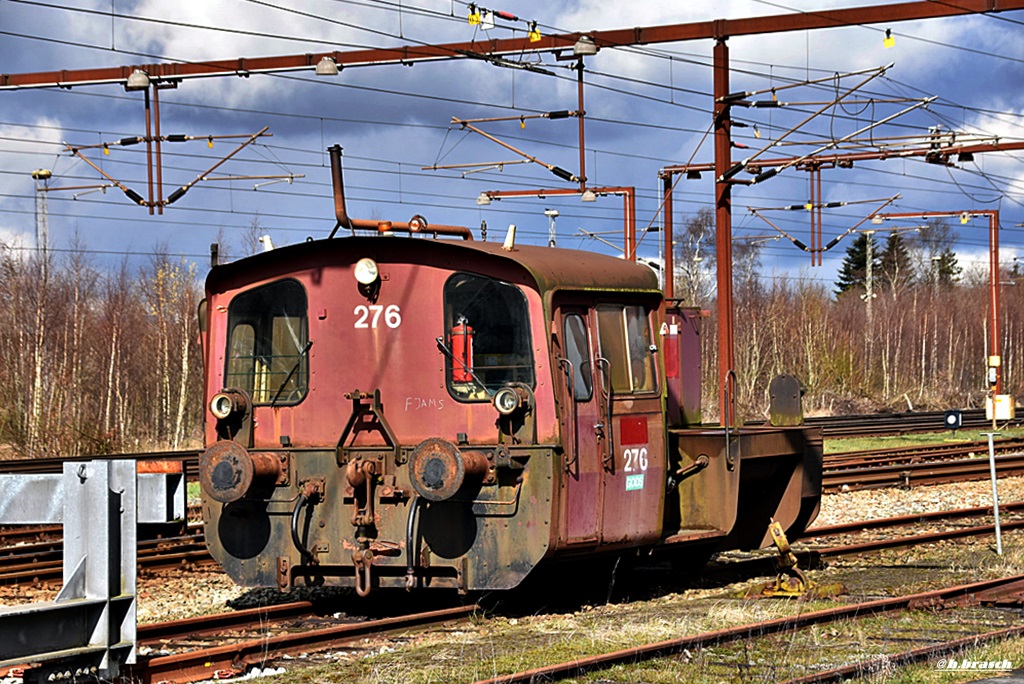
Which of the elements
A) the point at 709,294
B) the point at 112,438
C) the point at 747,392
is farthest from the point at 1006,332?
the point at 112,438

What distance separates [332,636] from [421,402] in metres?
1.97

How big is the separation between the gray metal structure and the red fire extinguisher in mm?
5118

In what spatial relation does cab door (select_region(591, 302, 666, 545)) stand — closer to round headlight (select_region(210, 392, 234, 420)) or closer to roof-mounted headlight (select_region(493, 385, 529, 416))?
roof-mounted headlight (select_region(493, 385, 529, 416))

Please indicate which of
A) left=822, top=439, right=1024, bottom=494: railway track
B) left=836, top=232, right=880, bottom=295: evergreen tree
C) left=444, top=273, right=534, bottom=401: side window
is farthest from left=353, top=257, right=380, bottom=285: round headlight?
left=836, top=232, right=880, bottom=295: evergreen tree

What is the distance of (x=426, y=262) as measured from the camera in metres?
A: 10.4

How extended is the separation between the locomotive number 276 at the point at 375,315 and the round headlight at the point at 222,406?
118cm

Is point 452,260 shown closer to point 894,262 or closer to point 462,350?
point 462,350

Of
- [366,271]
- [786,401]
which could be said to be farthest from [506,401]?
[786,401]

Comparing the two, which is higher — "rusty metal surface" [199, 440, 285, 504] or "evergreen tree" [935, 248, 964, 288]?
"evergreen tree" [935, 248, 964, 288]

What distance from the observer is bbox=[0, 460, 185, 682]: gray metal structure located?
5.03 m

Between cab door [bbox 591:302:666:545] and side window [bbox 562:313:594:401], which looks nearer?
side window [bbox 562:313:594:401]

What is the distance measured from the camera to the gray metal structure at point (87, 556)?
5.03m

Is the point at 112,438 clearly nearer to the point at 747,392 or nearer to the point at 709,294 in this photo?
the point at 747,392

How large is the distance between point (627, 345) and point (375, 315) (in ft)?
6.98
